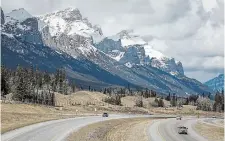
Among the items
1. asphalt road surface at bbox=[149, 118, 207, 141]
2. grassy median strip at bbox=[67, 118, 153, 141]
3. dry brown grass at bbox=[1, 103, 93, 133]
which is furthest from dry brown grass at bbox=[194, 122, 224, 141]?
dry brown grass at bbox=[1, 103, 93, 133]

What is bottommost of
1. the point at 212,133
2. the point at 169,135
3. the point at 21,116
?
the point at 169,135

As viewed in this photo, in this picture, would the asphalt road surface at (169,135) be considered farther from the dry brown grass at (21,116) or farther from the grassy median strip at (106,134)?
the dry brown grass at (21,116)

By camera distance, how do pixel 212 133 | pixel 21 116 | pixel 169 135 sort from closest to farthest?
pixel 169 135 < pixel 212 133 < pixel 21 116

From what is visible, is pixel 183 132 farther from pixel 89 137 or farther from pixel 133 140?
pixel 89 137

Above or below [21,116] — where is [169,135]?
below

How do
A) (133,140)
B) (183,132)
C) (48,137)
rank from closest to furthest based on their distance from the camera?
1. (48,137)
2. (133,140)
3. (183,132)

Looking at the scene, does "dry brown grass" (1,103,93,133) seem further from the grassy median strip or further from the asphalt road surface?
the asphalt road surface

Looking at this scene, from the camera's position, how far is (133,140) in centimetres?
6675

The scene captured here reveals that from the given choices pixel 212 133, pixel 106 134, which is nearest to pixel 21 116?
pixel 106 134

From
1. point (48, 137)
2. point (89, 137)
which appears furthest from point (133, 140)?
point (48, 137)

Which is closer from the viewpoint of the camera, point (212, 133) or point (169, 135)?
point (169, 135)

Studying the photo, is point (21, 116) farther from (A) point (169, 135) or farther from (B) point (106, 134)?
(A) point (169, 135)

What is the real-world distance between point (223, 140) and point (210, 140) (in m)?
2.12

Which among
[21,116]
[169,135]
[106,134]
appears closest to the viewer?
[106,134]
